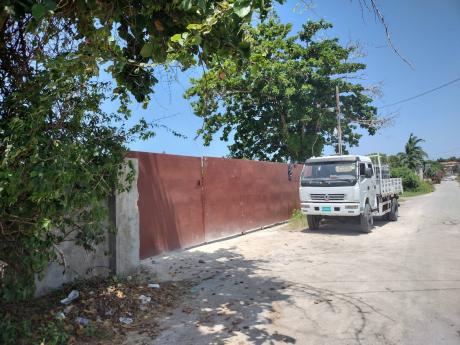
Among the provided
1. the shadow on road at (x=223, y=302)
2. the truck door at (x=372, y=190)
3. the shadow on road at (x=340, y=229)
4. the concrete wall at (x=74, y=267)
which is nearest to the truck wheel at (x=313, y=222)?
the shadow on road at (x=340, y=229)

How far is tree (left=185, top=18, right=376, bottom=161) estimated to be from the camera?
21781 millimetres

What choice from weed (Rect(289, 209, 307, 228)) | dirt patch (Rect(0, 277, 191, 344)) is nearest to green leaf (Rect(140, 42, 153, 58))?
dirt patch (Rect(0, 277, 191, 344))

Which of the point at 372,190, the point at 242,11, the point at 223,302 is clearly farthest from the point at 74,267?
the point at 372,190

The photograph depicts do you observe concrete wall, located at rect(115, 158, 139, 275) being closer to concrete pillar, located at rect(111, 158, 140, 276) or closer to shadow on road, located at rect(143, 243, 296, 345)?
concrete pillar, located at rect(111, 158, 140, 276)

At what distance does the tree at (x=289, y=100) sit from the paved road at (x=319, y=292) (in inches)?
492

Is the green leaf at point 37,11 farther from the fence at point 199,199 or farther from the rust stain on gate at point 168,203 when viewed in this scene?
the fence at point 199,199

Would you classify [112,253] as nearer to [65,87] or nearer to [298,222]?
[65,87]

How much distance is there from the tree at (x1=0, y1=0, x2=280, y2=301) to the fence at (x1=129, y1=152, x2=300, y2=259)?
3.02m

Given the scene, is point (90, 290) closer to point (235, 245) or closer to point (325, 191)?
point (235, 245)

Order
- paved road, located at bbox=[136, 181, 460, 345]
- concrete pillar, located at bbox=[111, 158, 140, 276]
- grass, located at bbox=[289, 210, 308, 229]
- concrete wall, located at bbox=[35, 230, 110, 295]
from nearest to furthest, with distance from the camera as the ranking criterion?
paved road, located at bbox=[136, 181, 460, 345]
concrete wall, located at bbox=[35, 230, 110, 295]
concrete pillar, located at bbox=[111, 158, 140, 276]
grass, located at bbox=[289, 210, 308, 229]

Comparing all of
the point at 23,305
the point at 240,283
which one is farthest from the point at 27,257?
the point at 240,283

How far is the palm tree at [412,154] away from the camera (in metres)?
64.5

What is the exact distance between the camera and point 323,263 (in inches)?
319

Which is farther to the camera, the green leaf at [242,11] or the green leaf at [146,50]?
the green leaf at [146,50]
